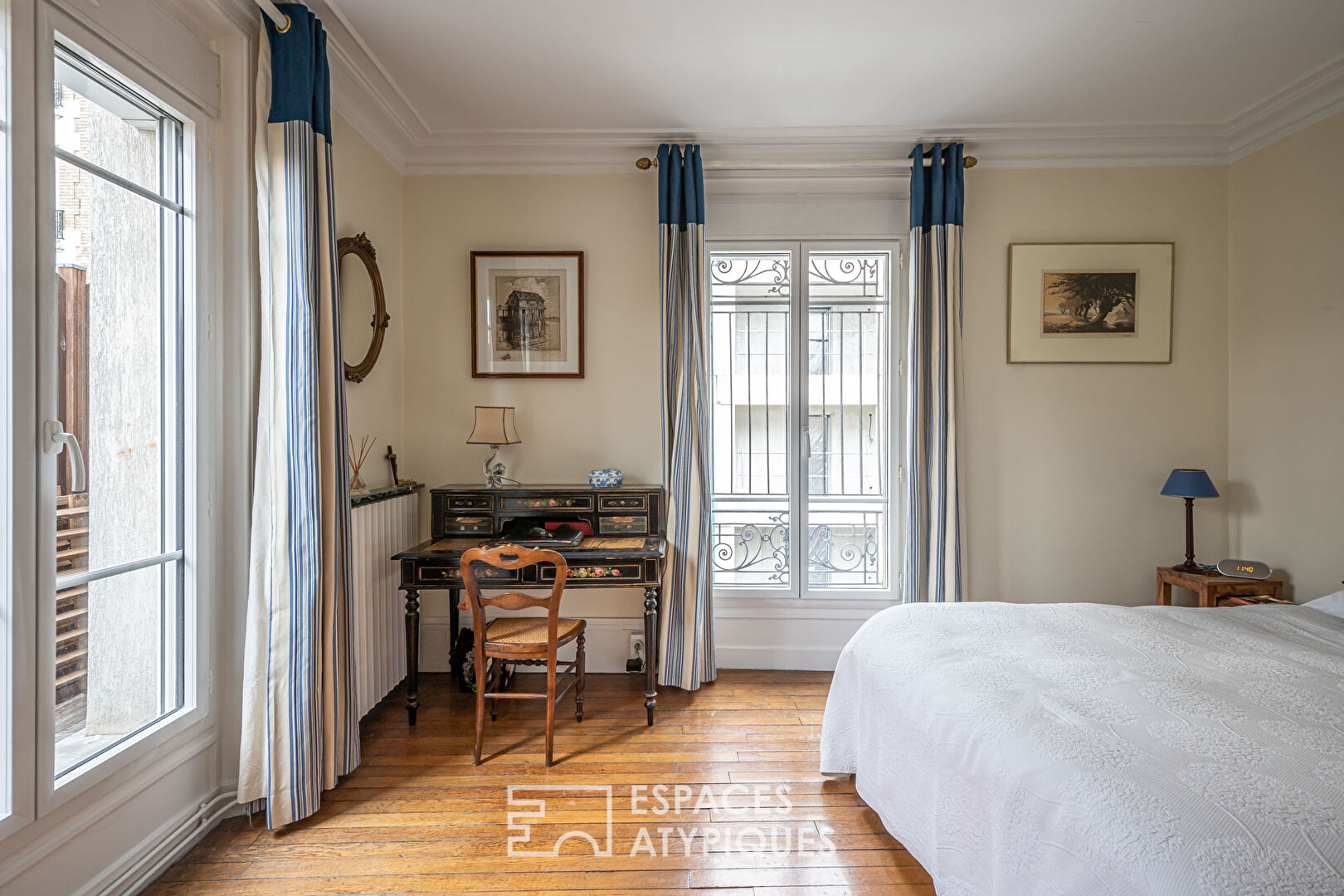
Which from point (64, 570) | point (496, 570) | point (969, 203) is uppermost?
point (969, 203)

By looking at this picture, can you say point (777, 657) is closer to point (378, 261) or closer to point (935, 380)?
point (935, 380)

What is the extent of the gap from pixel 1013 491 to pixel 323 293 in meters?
3.43

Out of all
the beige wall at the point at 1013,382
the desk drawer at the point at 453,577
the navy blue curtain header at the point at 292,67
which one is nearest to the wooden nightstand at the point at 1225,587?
the beige wall at the point at 1013,382

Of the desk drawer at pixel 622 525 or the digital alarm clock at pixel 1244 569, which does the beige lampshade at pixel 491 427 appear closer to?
the desk drawer at pixel 622 525

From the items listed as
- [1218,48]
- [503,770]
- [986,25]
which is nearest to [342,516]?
[503,770]

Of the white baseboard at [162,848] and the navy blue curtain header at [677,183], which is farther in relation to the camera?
the navy blue curtain header at [677,183]

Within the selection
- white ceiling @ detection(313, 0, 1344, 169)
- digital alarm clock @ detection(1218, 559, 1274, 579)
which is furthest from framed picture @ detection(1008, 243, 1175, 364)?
digital alarm clock @ detection(1218, 559, 1274, 579)

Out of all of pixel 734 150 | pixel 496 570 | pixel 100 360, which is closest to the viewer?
pixel 100 360

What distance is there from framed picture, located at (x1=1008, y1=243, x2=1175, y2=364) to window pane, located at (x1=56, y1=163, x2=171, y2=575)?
12.4 ft

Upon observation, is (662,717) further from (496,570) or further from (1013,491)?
(1013,491)

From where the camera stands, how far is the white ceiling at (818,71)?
95.3 inches

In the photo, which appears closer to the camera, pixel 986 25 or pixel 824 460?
pixel 986 25

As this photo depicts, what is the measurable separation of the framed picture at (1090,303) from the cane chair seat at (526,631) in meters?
2.71

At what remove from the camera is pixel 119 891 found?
5.88ft
